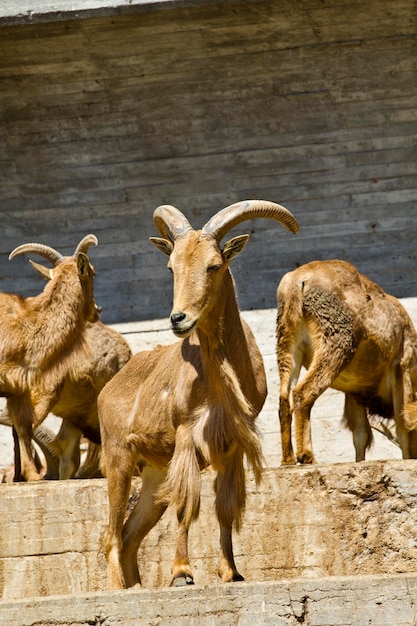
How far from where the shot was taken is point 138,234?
51.9 ft

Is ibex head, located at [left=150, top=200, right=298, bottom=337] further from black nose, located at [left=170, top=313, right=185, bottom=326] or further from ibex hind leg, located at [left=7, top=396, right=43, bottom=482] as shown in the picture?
ibex hind leg, located at [left=7, top=396, right=43, bottom=482]

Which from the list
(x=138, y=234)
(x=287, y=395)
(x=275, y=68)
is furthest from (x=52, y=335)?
(x=275, y=68)

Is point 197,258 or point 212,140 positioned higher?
point 212,140

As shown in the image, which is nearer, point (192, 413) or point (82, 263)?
point (192, 413)

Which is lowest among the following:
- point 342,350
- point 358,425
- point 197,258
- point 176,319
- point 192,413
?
point 192,413

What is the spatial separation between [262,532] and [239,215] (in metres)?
2.33

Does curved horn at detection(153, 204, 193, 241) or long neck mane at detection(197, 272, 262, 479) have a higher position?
curved horn at detection(153, 204, 193, 241)

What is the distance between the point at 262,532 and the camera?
33.5 ft

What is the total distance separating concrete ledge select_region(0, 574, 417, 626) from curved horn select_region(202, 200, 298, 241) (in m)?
2.49

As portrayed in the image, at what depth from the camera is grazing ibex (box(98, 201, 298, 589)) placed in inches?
355

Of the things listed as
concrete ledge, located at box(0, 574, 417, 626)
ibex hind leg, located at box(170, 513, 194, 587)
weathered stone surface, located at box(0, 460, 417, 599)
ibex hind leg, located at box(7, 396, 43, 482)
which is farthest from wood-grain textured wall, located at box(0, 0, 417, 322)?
concrete ledge, located at box(0, 574, 417, 626)

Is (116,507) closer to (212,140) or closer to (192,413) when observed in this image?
(192,413)

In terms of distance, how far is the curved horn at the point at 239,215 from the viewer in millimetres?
9391

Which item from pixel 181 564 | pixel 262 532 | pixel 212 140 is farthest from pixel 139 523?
pixel 212 140
